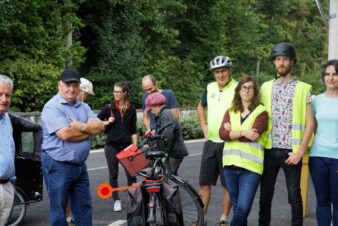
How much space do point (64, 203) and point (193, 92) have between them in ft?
90.4

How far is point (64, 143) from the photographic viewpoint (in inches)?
202

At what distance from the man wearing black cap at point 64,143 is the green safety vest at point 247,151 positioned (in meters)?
1.29

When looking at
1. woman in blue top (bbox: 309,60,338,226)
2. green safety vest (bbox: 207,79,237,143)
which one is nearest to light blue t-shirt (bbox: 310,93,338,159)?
woman in blue top (bbox: 309,60,338,226)

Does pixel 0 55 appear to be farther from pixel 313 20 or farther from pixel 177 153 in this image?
pixel 313 20

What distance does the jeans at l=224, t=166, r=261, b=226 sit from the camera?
531cm

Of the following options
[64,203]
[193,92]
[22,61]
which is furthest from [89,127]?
[193,92]

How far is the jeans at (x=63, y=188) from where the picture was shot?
5.16 meters

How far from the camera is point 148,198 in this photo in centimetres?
565

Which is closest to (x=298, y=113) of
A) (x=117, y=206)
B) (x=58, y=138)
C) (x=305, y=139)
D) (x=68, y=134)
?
(x=305, y=139)

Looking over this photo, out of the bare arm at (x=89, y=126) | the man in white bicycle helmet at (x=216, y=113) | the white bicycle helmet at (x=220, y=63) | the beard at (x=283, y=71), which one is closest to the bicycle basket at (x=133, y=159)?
the bare arm at (x=89, y=126)

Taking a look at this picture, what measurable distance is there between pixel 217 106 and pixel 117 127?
2.00 meters

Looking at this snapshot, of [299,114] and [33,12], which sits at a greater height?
[33,12]

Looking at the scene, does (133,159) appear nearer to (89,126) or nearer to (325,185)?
(89,126)

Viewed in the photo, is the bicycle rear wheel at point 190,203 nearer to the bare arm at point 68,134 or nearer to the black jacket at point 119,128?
the bare arm at point 68,134
